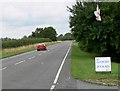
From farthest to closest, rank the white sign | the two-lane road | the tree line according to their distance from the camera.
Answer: the tree line, the white sign, the two-lane road

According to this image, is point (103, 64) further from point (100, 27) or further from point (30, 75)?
point (100, 27)

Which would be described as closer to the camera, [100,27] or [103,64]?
[103,64]

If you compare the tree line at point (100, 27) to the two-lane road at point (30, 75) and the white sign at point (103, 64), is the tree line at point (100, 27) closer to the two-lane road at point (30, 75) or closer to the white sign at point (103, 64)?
the two-lane road at point (30, 75)

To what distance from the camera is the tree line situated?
111ft

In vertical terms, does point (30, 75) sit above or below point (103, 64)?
below

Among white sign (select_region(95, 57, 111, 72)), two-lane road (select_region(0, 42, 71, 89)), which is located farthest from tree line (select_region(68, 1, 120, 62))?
white sign (select_region(95, 57, 111, 72))

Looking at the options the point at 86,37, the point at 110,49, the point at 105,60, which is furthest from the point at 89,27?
the point at 105,60

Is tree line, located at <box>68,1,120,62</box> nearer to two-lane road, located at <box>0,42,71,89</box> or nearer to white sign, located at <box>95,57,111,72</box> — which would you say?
two-lane road, located at <box>0,42,71,89</box>

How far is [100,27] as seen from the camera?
33.5 m

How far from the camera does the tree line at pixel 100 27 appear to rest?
33688 millimetres

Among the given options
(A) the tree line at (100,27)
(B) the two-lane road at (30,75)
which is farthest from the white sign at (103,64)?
(A) the tree line at (100,27)

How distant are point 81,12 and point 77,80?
69.2ft

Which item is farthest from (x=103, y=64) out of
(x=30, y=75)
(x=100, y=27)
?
(x=100, y=27)

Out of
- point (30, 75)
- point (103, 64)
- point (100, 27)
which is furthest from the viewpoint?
point (100, 27)
